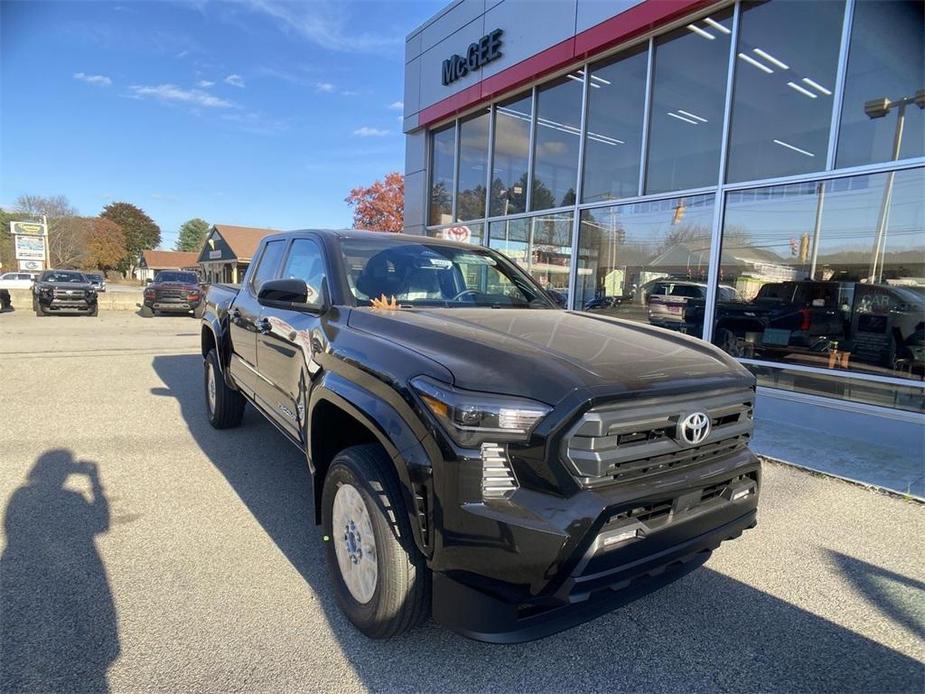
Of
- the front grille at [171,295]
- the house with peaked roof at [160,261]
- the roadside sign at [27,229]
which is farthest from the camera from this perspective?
the house with peaked roof at [160,261]

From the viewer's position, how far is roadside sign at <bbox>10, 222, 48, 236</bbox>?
34.6 meters

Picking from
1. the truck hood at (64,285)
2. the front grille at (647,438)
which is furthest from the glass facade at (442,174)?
the truck hood at (64,285)

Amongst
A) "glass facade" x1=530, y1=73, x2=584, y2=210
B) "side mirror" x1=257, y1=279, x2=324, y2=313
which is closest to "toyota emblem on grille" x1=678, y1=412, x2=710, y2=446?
A: "side mirror" x1=257, y1=279, x2=324, y2=313

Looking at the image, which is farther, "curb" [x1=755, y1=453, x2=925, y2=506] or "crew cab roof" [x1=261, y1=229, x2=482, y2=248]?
"curb" [x1=755, y1=453, x2=925, y2=506]

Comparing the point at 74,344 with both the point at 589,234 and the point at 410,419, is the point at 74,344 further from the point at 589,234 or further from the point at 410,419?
the point at 410,419

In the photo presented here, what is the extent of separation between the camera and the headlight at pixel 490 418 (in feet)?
6.07

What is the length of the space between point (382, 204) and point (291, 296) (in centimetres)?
4146

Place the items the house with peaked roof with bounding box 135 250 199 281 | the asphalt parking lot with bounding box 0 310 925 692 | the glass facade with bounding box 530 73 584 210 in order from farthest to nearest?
the house with peaked roof with bounding box 135 250 199 281 < the glass facade with bounding box 530 73 584 210 < the asphalt parking lot with bounding box 0 310 925 692

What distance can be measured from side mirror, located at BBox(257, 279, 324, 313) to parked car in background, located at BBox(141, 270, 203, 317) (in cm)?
1859

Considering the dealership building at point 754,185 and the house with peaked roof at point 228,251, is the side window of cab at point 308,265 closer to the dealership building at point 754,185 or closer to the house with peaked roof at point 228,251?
the dealership building at point 754,185

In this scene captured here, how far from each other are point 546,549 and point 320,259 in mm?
2336

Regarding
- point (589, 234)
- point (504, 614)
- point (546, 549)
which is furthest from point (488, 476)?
point (589, 234)

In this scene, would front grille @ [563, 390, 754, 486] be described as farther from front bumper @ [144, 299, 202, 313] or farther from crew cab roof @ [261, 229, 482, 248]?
front bumper @ [144, 299, 202, 313]

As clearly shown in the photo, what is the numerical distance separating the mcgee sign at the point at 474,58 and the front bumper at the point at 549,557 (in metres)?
10.2
